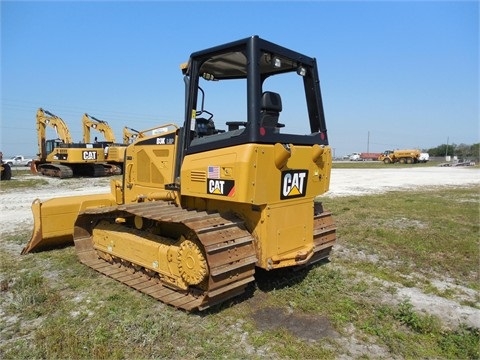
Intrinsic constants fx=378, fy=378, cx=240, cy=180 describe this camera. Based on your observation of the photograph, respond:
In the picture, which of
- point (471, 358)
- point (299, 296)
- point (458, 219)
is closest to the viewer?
point (471, 358)

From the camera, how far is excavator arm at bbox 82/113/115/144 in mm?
27328

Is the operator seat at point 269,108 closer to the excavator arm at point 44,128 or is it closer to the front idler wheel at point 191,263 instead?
the front idler wheel at point 191,263

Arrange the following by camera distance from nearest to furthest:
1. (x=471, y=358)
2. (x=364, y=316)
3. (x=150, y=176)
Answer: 1. (x=471, y=358)
2. (x=364, y=316)
3. (x=150, y=176)

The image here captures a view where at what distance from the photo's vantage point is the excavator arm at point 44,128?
990 inches

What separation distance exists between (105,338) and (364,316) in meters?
2.71

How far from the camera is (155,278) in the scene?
16.4 ft

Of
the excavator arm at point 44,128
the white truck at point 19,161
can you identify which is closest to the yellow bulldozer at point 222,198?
the excavator arm at point 44,128

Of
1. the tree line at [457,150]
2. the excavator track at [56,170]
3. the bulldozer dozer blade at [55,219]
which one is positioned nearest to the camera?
the bulldozer dozer blade at [55,219]

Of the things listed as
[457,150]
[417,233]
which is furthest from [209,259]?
[457,150]

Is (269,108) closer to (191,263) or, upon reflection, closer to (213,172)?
(213,172)

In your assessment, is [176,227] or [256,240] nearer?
[256,240]

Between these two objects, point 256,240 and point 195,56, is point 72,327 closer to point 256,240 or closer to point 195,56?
point 256,240

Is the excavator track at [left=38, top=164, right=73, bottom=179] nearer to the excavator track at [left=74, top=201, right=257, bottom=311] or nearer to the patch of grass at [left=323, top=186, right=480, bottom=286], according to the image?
the patch of grass at [left=323, top=186, right=480, bottom=286]

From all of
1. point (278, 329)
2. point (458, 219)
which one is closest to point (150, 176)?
point (278, 329)
